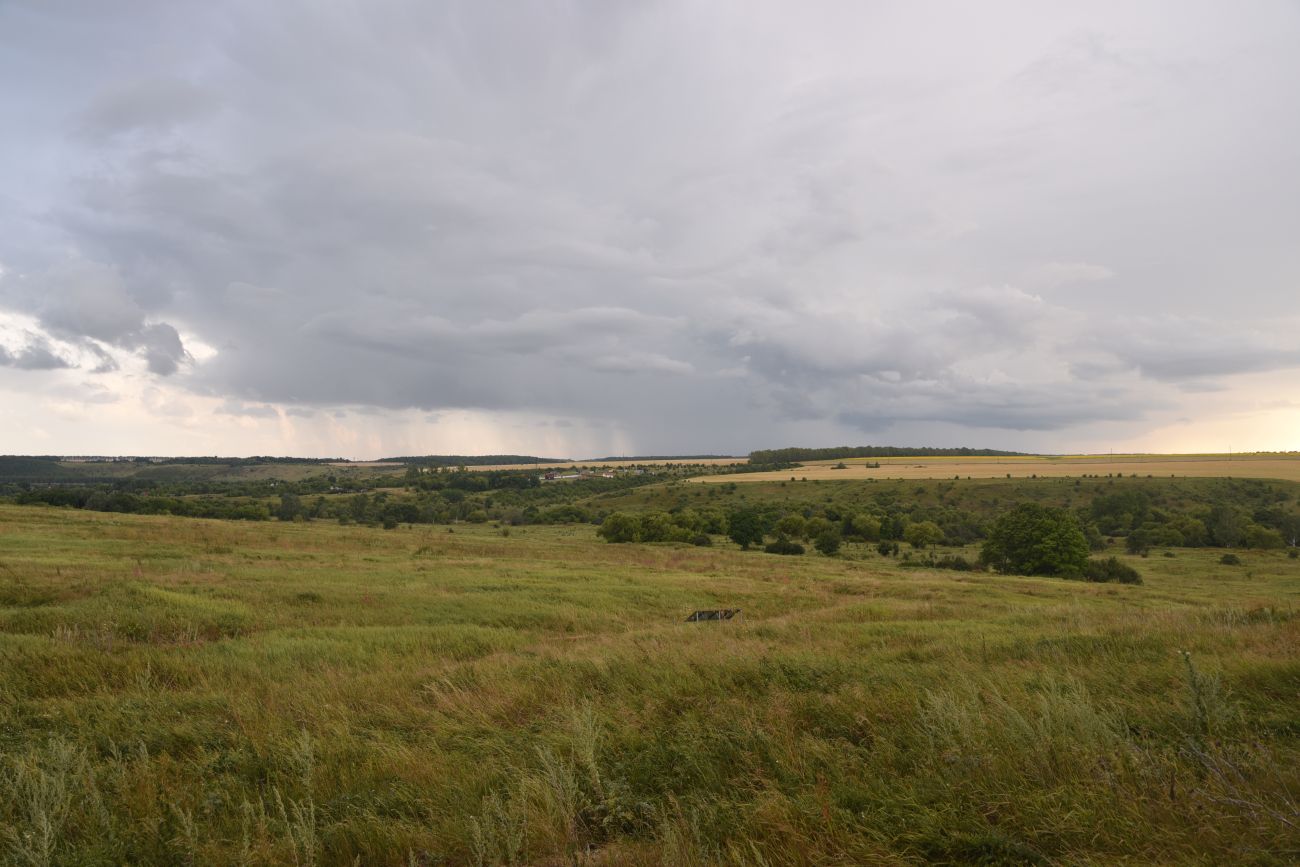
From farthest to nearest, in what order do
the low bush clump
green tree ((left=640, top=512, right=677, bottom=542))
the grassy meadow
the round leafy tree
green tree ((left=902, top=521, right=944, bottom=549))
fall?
the grassy meadow
green tree ((left=902, top=521, right=944, bottom=549))
green tree ((left=640, top=512, right=677, bottom=542))
the low bush clump
the round leafy tree

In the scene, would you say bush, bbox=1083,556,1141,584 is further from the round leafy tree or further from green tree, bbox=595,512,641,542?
green tree, bbox=595,512,641,542

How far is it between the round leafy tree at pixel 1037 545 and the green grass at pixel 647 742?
1829 inches

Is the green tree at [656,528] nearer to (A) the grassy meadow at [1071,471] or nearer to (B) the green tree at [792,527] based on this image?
(B) the green tree at [792,527]

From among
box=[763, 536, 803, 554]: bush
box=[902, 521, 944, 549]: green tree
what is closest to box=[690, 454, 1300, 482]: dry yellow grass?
box=[902, 521, 944, 549]: green tree

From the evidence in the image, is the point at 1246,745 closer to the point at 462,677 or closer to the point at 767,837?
the point at 767,837

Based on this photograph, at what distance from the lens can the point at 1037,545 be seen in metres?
54.5

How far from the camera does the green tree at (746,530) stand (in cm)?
7212

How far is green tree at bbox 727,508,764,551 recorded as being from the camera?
237 feet

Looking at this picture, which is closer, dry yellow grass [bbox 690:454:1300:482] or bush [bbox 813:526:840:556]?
bush [bbox 813:526:840:556]

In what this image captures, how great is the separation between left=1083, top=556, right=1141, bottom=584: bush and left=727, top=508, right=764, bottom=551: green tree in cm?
3130

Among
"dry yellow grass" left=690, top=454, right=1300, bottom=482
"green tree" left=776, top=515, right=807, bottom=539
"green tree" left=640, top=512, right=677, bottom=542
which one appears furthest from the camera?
"dry yellow grass" left=690, top=454, right=1300, bottom=482

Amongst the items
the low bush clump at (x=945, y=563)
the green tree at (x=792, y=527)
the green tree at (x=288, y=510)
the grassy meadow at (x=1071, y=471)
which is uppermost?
the grassy meadow at (x=1071, y=471)

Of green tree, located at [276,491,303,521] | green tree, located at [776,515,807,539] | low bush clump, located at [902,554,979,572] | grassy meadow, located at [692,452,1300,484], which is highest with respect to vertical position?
grassy meadow, located at [692,452,1300,484]


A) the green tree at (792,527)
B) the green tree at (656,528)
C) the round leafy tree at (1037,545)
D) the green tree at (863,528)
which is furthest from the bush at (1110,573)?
the green tree at (656,528)
